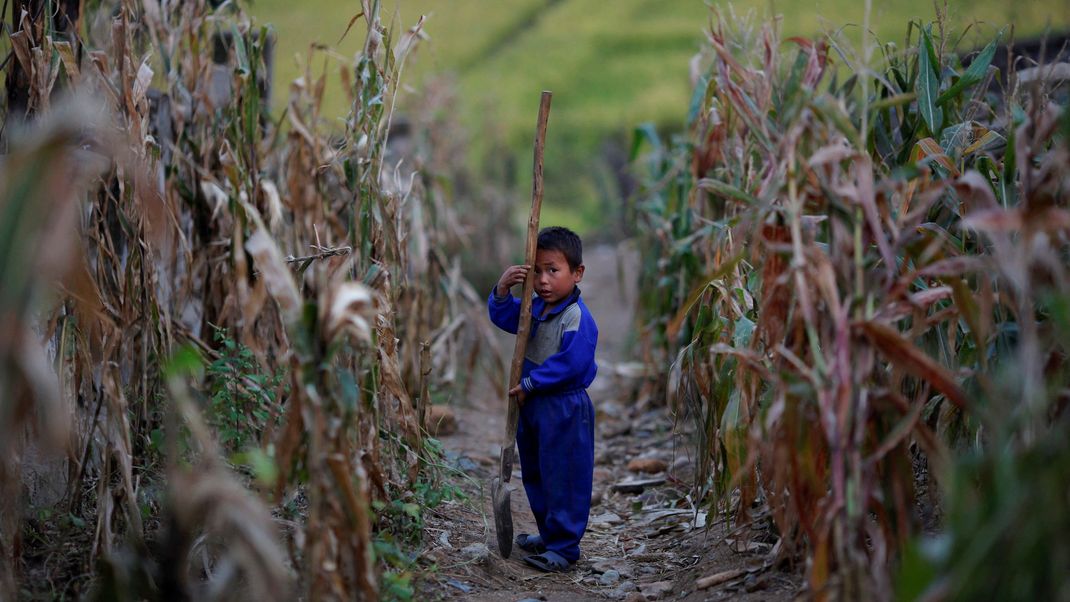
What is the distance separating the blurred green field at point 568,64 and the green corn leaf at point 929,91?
26.8 ft

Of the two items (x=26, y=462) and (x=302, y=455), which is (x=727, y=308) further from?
(x=26, y=462)

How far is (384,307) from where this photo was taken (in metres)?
2.53

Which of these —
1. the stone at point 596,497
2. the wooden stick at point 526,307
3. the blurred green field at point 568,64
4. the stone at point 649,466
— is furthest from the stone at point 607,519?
the blurred green field at point 568,64

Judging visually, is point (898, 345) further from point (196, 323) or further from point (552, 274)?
point (196, 323)

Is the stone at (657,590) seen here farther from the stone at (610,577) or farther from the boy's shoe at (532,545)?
the boy's shoe at (532,545)

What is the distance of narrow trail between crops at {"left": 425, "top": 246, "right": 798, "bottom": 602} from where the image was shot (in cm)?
253

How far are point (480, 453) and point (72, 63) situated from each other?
2333 millimetres

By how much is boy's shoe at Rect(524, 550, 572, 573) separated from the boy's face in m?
0.82

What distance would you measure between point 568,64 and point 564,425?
14.1 m

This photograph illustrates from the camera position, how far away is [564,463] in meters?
2.83

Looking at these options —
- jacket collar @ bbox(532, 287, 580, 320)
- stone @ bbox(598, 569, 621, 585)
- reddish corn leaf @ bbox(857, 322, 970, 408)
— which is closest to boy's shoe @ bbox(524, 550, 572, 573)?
stone @ bbox(598, 569, 621, 585)

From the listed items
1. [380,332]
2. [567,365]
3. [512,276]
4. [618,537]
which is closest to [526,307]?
[512,276]

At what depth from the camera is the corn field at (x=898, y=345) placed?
1.46 meters

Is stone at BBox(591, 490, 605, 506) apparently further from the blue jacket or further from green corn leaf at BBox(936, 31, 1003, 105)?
green corn leaf at BBox(936, 31, 1003, 105)
